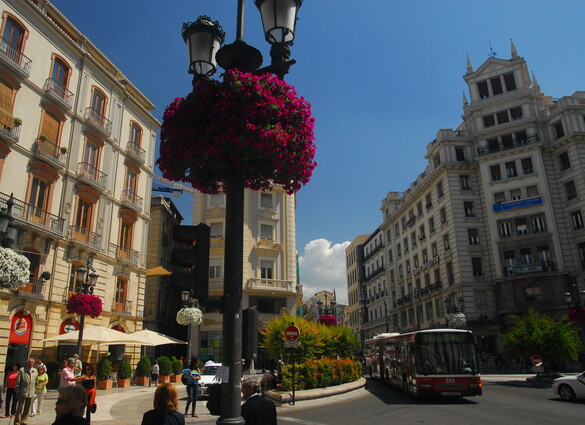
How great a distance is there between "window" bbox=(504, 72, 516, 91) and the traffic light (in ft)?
152

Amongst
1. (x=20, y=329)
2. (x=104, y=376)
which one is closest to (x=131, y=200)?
(x=20, y=329)

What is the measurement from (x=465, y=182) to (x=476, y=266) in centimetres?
844

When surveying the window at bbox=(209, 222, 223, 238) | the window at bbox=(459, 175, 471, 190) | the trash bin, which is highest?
the window at bbox=(459, 175, 471, 190)

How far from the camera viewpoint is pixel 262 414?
210 inches

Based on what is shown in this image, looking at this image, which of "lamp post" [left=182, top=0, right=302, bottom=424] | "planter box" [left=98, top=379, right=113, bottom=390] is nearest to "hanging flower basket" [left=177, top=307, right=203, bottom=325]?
"planter box" [left=98, top=379, right=113, bottom=390]

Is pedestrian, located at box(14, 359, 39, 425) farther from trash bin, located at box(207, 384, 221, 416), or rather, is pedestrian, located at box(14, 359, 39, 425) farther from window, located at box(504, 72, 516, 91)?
window, located at box(504, 72, 516, 91)

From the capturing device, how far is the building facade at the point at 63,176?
813 inches

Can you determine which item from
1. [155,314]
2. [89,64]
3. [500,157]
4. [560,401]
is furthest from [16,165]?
[500,157]

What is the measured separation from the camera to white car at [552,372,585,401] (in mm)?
15914

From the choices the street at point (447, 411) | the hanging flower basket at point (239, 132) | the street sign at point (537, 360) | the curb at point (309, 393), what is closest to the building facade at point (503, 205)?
the street sign at point (537, 360)

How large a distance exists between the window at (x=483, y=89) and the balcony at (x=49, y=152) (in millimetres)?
39023

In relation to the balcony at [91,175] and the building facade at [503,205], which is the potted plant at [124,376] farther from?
the building facade at [503,205]

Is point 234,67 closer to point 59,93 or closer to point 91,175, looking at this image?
point 59,93

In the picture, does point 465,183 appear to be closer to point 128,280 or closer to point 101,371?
point 128,280
